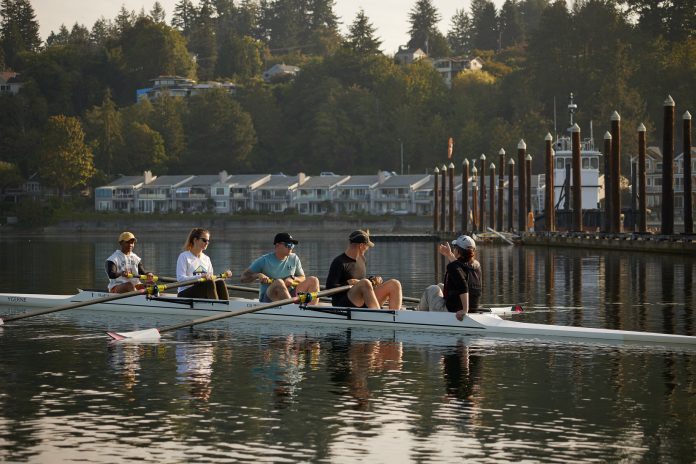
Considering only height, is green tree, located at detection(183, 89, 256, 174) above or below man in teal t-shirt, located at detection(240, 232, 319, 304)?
above

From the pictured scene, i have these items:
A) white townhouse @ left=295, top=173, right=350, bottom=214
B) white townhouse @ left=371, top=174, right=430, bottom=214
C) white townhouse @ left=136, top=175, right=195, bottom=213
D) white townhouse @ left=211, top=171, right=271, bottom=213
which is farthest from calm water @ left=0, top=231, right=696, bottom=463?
white townhouse @ left=136, top=175, right=195, bottom=213

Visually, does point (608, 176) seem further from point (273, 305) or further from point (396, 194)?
point (396, 194)

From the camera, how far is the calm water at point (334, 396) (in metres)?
13.2

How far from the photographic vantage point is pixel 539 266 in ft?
168

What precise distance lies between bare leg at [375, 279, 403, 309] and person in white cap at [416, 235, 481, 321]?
463 millimetres

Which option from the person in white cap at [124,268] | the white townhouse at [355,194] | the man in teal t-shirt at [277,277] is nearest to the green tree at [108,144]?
the white townhouse at [355,194]

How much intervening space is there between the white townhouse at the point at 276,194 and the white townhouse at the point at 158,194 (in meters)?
11.4

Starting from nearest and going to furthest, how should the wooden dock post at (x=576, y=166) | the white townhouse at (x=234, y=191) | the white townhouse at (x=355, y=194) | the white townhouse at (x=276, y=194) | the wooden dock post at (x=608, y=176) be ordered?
the wooden dock post at (x=608, y=176)
the wooden dock post at (x=576, y=166)
the white townhouse at (x=355, y=194)
the white townhouse at (x=276, y=194)
the white townhouse at (x=234, y=191)

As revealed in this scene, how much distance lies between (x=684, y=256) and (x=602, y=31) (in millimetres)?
126866

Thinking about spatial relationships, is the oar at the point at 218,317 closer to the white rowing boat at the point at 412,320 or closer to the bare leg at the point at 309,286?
the white rowing boat at the point at 412,320

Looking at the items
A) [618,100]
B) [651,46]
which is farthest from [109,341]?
[651,46]

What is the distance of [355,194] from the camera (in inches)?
6993

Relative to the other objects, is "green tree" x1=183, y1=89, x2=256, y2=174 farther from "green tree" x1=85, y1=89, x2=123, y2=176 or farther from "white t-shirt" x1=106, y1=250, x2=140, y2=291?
"white t-shirt" x1=106, y1=250, x2=140, y2=291

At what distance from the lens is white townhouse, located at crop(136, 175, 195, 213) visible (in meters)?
186
